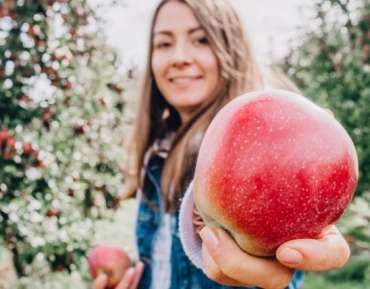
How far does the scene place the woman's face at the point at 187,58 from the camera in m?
1.49

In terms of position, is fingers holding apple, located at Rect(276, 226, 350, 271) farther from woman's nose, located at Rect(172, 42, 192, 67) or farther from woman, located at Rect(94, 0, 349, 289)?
woman's nose, located at Rect(172, 42, 192, 67)

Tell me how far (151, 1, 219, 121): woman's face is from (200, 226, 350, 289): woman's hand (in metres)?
0.70

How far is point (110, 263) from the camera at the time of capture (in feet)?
5.34

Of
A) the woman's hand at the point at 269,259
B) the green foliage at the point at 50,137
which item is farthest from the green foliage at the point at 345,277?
the woman's hand at the point at 269,259

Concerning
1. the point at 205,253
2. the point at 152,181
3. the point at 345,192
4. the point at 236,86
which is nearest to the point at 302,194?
the point at 345,192

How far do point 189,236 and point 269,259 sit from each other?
8.1 inches

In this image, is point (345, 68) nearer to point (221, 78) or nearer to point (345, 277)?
point (345, 277)

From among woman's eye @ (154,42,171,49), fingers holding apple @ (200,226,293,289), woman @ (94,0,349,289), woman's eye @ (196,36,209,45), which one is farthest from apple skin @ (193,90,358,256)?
woman's eye @ (154,42,171,49)

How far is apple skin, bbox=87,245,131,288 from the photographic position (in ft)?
5.31

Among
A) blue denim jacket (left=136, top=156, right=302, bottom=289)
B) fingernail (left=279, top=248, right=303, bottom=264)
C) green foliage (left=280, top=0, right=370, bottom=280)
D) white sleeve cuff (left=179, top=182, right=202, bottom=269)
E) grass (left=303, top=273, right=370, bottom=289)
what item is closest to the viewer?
fingernail (left=279, top=248, right=303, bottom=264)

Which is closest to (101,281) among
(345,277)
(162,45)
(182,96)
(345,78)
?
(182,96)

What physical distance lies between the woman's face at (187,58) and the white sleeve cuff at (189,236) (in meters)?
Answer: 0.52

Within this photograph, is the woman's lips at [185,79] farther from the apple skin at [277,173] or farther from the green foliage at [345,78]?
the green foliage at [345,78]

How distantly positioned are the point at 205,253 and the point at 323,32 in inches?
130
